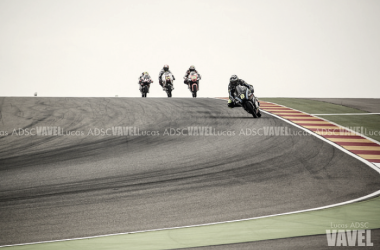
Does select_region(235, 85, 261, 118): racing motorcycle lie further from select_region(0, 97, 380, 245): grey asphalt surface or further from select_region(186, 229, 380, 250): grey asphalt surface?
select_region(186, 229, 380, 250): grey asphalt surface

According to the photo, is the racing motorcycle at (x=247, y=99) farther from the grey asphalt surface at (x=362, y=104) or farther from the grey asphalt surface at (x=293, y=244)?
the grey asphalt surface at (x=293, y=244)

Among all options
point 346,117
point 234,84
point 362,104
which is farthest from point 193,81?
point 346,117

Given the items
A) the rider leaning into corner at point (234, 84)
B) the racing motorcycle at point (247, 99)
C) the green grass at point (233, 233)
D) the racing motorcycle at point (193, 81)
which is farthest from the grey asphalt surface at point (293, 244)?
the racing motorcycle at point (193, 81)

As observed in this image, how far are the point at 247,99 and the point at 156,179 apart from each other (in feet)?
23.3

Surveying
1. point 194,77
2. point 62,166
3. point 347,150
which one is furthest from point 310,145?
point 194,77

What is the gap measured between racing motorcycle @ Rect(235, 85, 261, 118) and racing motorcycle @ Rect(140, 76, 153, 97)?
10952 millimetres

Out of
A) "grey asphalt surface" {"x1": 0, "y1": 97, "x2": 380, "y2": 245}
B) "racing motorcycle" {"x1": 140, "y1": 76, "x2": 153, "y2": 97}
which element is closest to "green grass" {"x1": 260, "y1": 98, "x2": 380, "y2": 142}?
"grey asphalt surface" {"x1": 0, "y1": 97, "x2": 380, "y2": 245}

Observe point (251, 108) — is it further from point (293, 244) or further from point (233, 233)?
point (293, 244)

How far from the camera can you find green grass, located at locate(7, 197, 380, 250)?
4.95 meters

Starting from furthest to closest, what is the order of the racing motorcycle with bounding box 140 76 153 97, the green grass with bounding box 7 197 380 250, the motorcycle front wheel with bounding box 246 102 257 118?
1. the racing motorcycle with bounding box 140 76 153 97
2. the motorcycle front wheel with bounding box 246 102 257 118
3. the green grass with bounding box 7 197 380 250

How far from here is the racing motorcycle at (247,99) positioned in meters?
13.8

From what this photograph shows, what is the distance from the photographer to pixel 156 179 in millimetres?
7508

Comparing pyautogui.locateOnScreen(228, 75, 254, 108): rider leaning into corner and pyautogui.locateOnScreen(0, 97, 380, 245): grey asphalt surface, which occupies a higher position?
pyautogui.locateOnScreen(228, 75, 254, 108): rider leaning into corner

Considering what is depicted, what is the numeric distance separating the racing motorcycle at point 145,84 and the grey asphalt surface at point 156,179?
1131 cm
